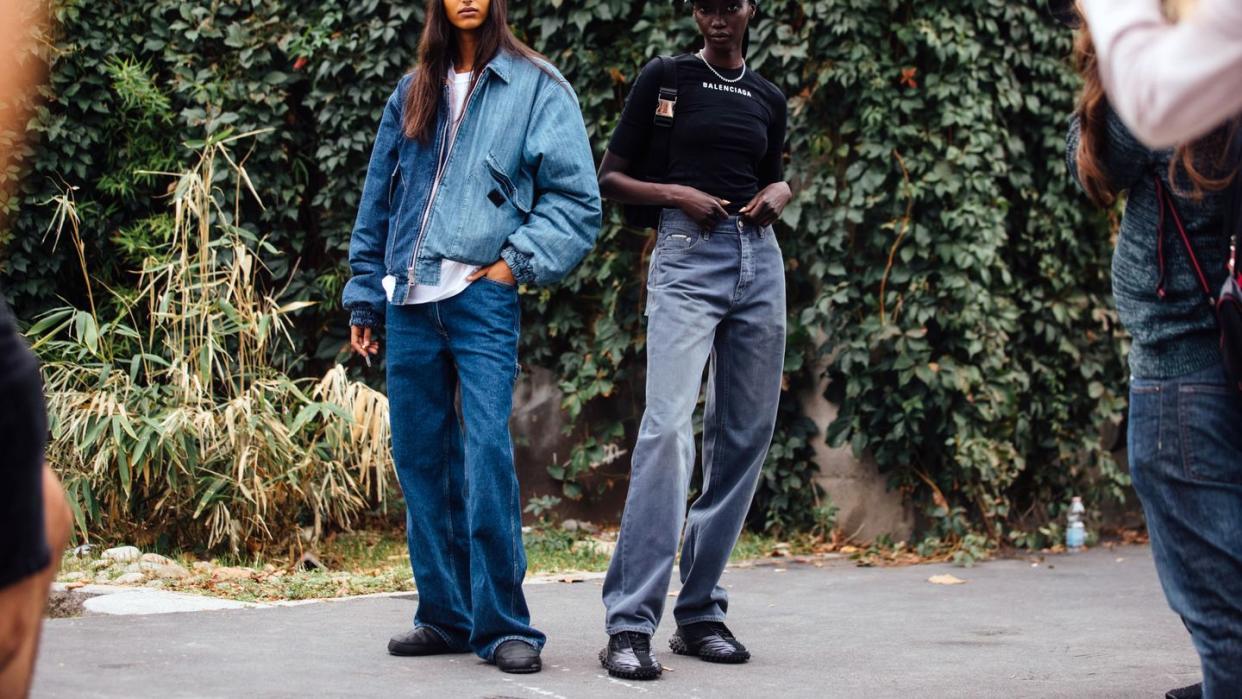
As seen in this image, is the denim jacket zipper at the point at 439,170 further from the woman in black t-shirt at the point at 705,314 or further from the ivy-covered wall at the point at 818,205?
the ivy-covered wall at the point at 818,205

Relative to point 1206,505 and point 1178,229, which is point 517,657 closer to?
point 1206,505

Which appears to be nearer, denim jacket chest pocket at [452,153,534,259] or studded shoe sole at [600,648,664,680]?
studded shoe sole at [600,648,664,680]

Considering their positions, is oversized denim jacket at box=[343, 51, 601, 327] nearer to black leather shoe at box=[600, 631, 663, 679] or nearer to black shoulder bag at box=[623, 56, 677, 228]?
black shoulder bag at box=[623, 56, 677, 228]

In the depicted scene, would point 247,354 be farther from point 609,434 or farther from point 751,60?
point 751,60

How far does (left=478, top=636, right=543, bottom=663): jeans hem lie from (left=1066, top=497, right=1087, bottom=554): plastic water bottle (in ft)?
13.0

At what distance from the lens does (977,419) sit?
698cm

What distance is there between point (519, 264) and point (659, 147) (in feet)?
2.18

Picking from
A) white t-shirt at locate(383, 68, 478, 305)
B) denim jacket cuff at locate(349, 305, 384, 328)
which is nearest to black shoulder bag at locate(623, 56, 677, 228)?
white t-shirt at locate(383, 68, 478, 305)

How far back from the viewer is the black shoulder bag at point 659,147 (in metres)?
4.57

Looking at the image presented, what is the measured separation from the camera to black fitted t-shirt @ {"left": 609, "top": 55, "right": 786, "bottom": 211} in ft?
14.9

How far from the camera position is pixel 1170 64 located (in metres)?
1.71

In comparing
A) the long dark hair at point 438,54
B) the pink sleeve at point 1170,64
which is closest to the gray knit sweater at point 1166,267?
the pink sleeve at point 1170,64

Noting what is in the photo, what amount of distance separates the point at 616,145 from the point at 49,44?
14.5 feet

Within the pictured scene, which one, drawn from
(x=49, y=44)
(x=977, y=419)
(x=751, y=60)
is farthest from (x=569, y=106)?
(x=49, y=44)
